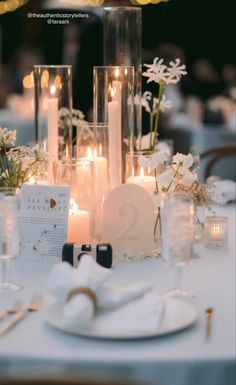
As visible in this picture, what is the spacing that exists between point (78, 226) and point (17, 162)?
0.94 ft

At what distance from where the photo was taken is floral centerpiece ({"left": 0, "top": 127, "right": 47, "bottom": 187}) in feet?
8.87

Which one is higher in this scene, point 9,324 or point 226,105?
point 226,105

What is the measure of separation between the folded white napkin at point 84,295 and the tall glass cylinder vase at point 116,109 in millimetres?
847

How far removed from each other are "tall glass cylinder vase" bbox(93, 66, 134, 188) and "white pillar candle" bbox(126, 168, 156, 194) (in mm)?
52

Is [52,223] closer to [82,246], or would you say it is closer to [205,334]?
[82,246]

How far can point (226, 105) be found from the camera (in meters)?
8.31

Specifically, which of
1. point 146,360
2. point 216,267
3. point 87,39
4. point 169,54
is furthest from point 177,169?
point 169,54

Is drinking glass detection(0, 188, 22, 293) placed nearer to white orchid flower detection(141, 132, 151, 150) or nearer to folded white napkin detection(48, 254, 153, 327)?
folded white napkin detection(48, 254, 153, 327)

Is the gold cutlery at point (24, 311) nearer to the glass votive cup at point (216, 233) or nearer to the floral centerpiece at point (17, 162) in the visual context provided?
the floral centerpiece at point (17, 162)

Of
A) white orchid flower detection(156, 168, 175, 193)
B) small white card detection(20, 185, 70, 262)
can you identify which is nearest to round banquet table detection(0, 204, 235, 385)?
small white card detection(20, 185, 70, 262)

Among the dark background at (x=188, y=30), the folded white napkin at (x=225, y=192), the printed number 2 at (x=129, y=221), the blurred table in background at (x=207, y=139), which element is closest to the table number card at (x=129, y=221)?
the printed number 2 at (x=129, y=221)

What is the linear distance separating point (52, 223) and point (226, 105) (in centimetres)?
597

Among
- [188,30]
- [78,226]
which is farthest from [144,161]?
[188,30]

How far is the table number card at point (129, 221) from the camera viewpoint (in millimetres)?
2619
